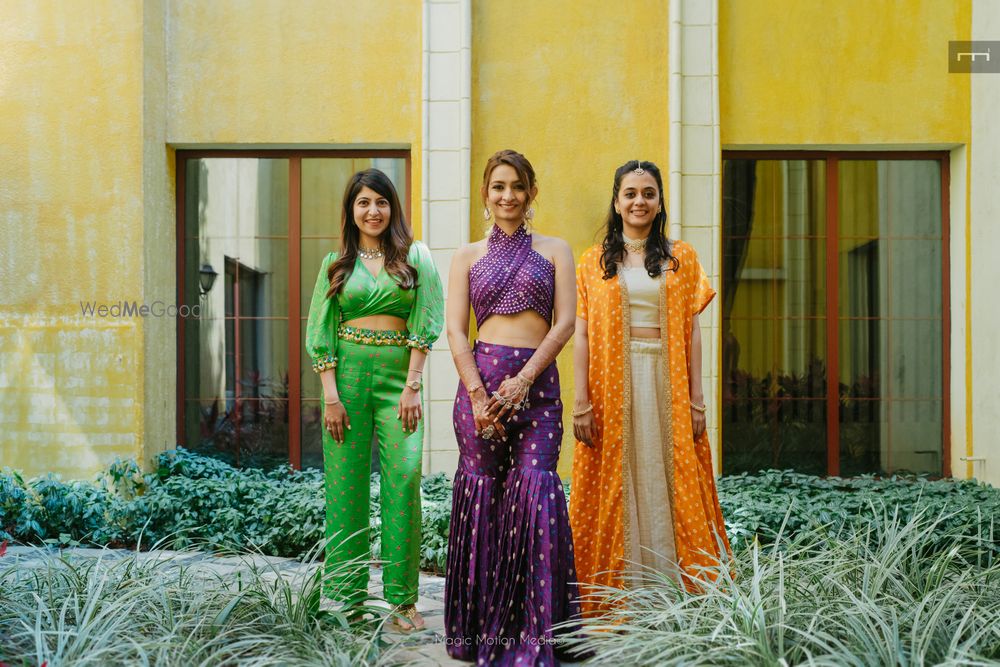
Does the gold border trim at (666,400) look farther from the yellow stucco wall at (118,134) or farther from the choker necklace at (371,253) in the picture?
the yellow stucco wall at (118,134)

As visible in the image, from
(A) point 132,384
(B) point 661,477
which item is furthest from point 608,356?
(A) point 132,384

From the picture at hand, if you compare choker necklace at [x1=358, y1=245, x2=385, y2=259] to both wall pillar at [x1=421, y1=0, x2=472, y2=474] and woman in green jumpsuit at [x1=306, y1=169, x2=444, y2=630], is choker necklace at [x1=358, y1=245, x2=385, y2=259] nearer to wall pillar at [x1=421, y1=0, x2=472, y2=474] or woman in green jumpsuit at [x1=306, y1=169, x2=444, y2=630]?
woman in green jumpsuit at [x1=306, y1=169, x2=444, y2=630]

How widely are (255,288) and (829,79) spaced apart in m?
4.39

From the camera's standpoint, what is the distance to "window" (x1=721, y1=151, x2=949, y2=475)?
6.55m

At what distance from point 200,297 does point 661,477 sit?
4.15 m

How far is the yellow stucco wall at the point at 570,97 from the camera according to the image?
20.6 feet

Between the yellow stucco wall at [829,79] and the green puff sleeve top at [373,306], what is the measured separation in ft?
10.7

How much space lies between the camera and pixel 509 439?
3469 mm

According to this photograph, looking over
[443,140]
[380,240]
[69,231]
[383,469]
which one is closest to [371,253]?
A: [380,240]

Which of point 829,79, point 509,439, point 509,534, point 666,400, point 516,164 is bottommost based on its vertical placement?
point 509,534

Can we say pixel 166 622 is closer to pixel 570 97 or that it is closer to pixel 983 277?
pixel 570 97

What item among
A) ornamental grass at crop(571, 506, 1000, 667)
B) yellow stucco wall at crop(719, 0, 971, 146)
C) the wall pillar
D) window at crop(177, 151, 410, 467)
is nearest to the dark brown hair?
ornamental grass at crop(571, 506, 1000, 667)

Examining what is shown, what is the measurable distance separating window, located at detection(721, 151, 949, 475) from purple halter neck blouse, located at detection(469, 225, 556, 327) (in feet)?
11.0

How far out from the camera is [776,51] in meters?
6.32
